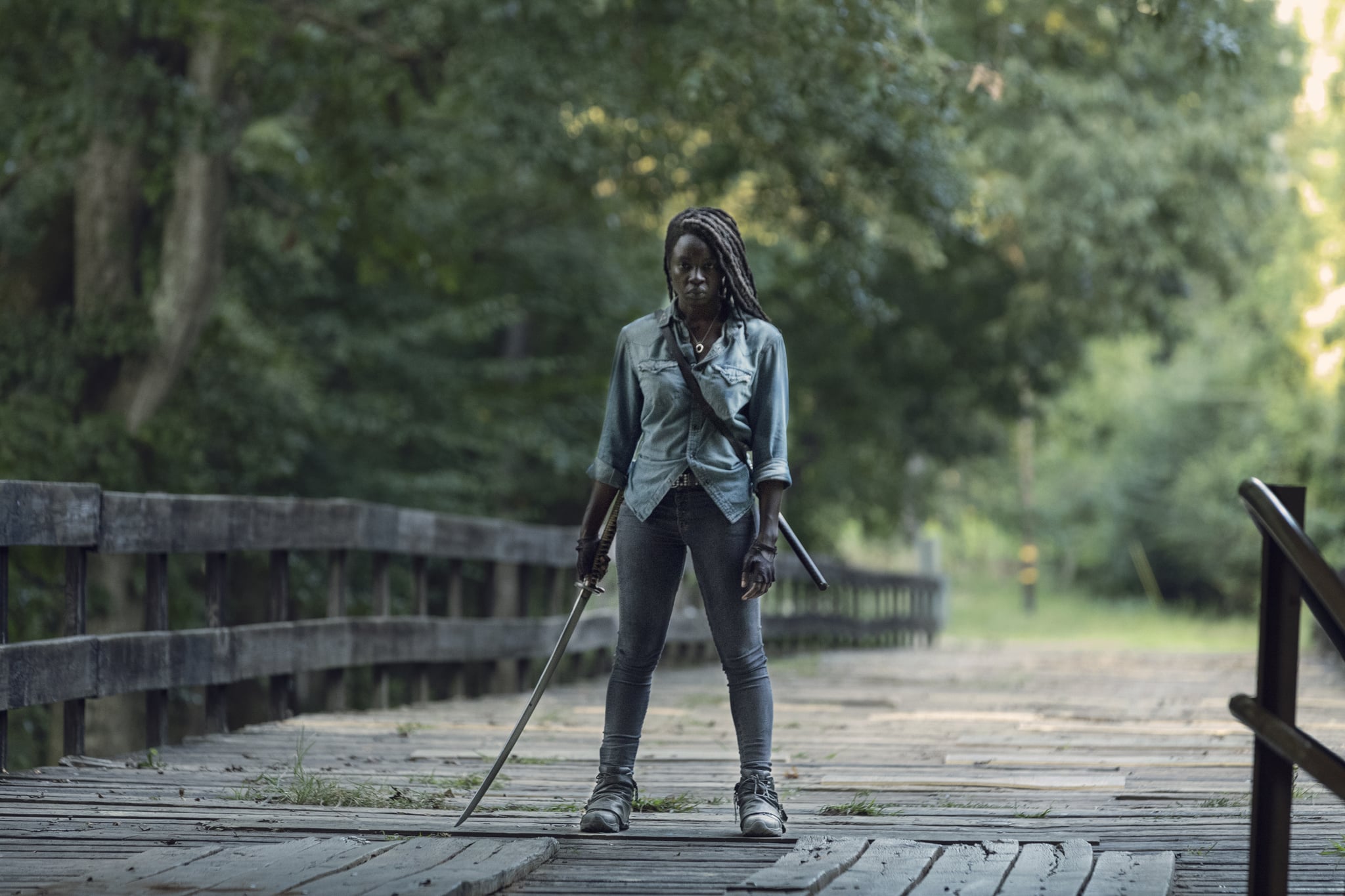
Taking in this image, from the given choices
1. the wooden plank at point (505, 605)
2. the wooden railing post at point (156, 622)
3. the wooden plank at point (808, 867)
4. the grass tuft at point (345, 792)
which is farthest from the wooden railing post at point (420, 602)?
the wooden plank at point (808, 867)

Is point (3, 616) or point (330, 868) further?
point (3, 616)

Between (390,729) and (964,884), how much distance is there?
411cm

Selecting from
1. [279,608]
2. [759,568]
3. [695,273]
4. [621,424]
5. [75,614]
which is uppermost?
[695,273]

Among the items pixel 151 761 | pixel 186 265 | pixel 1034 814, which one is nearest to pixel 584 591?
pixel 1034 814

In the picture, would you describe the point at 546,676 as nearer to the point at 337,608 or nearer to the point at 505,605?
the point at 337,608

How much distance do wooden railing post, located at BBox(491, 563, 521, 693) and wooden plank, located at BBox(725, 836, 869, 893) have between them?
556 cm

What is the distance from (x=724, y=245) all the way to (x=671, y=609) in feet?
3.33

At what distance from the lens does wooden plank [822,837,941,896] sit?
11.7ft

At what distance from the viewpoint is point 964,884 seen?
143 inches

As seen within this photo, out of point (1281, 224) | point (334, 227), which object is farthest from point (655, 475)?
point (1281, 224)

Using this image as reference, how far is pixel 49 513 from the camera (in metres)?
5.57

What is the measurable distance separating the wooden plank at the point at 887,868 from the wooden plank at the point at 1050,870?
205mm

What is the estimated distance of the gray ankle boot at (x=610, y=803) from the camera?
441 centimetres

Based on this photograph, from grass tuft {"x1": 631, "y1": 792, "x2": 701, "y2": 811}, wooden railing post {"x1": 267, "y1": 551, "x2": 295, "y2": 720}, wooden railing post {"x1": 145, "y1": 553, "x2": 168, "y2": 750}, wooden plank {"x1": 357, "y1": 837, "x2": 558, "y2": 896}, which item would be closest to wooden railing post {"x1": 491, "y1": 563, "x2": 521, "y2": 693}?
wooden railing post {"x1": 267, "y1": 551, "x2": 295, "y2": 720}
